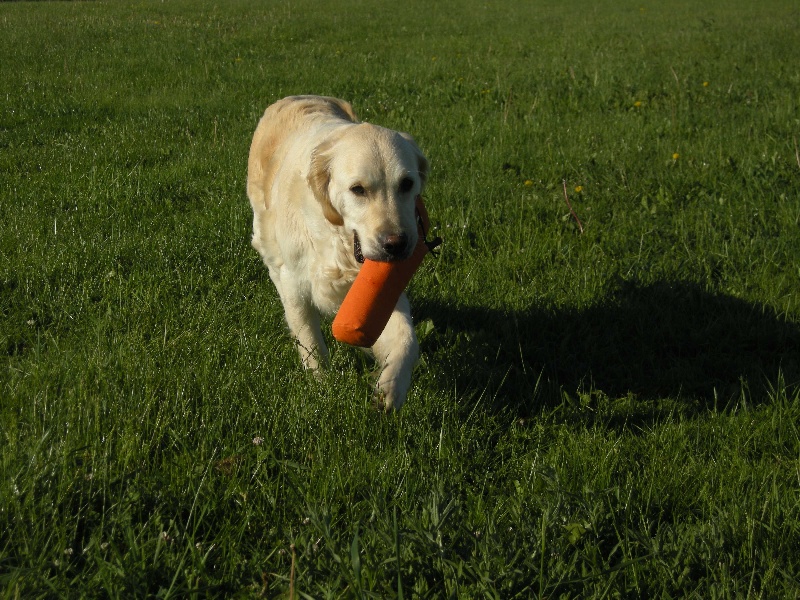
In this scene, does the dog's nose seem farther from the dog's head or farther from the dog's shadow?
the dog's shadow

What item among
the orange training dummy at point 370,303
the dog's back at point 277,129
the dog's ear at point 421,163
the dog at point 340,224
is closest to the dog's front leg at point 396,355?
the dog at point 340,224

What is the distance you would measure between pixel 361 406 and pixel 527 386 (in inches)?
39.8

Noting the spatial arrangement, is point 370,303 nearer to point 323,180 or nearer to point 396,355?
point 396,355

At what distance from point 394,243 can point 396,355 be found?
464mm

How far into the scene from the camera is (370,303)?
3188 millimetres

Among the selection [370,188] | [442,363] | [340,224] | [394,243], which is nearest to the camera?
[394,243]

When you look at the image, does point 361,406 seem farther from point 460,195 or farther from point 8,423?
point 460,195

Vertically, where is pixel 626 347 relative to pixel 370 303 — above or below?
below

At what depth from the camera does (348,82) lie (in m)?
9.27

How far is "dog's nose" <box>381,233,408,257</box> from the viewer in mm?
3164

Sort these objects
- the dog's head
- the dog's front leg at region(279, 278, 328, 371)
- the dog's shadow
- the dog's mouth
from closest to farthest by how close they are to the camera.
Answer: the dog's head, the dog's mouth, the dog's shadow, the dog's front leg at region(279, 278, 328, 371)

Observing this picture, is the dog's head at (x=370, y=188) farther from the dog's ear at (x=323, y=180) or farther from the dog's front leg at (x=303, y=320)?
the dog's front leg at (x=303, y=320)

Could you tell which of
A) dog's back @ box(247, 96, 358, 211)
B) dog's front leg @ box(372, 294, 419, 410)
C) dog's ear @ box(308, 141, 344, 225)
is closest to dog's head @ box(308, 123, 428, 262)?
dog's ear @ box(308, 141, 344, 225)

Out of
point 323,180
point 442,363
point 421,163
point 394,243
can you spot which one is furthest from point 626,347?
point 323,180
